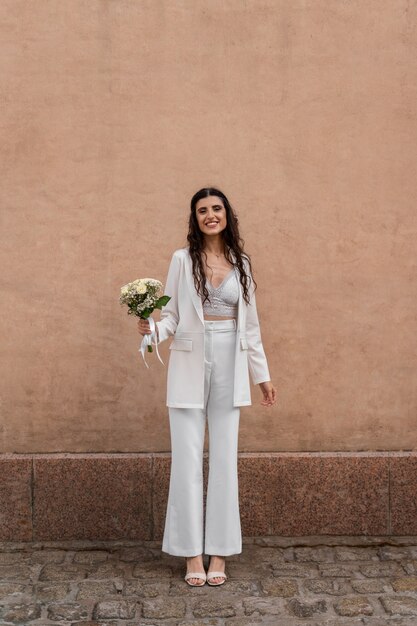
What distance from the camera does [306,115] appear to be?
18.0ft

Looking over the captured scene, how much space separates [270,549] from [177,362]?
1513mm

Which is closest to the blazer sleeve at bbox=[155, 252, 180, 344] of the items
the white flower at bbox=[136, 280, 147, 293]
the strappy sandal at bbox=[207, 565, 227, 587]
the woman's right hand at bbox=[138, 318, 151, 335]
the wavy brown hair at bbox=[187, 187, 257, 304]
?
the wavy brown hair at bbox=[187, 187, 257, 304]

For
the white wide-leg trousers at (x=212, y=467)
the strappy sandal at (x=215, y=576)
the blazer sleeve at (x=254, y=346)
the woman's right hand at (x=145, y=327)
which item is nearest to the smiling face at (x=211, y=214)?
the blazer sleeve at (x=254, y=346)

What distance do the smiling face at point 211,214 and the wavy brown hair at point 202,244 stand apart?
4 cm

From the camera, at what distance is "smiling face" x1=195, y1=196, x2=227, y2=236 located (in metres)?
4.70

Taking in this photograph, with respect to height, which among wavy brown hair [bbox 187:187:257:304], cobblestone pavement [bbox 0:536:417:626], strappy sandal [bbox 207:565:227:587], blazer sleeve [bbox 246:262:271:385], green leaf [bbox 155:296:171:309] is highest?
wavy brown hair [bbox 187:187:257:304]

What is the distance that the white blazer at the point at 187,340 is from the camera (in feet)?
15.3

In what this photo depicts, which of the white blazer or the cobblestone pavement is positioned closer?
the cobblestone pavement

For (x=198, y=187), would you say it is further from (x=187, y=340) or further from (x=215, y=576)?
(x=215, y=576)

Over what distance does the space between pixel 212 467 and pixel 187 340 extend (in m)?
0.78

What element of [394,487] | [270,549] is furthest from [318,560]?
[394,487]

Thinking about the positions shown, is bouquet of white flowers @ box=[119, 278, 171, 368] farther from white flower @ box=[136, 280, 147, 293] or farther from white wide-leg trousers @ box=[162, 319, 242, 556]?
white wide-leg trousers @ box=[162, 319, 242, 556]

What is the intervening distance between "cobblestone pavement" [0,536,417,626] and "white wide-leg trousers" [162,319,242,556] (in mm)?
261

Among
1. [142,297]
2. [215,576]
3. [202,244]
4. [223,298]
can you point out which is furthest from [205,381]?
[215,576]
